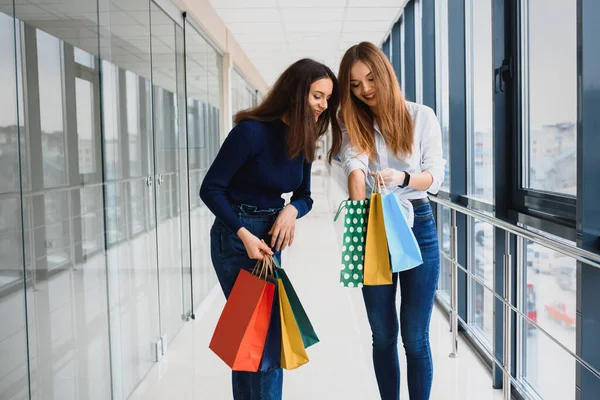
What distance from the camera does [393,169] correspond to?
224 centimetres

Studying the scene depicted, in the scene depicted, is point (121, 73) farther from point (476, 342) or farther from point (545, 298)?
point (476, 342)

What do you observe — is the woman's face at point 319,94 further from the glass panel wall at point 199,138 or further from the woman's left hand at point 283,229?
the glass panel wall at point 199,138

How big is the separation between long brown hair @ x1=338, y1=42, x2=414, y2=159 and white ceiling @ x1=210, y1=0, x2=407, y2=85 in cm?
360

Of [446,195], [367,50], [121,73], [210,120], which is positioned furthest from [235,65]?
[367,50]

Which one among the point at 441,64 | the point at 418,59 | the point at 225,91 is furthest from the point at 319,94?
the point at 225,91

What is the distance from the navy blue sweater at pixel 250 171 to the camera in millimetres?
2068

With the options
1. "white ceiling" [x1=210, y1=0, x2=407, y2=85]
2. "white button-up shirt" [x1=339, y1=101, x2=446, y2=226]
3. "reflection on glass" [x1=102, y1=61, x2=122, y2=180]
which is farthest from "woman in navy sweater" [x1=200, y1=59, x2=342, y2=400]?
"white ceiling" [x1=210, y1=0, x2=407, y2=85]

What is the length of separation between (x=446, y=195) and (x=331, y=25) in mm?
3009

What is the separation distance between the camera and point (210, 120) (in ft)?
20.5

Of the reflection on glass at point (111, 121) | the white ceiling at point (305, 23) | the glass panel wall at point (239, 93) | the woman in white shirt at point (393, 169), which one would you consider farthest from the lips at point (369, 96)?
the glass panel wall at point (239, 93)

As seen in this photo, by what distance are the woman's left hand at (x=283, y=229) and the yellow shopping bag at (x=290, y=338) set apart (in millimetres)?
162

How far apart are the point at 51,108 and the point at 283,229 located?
100 cm

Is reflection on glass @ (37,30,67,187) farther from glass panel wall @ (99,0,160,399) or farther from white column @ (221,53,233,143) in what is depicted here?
white column @ (221,53,233,143)

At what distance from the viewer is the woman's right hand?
204cm
